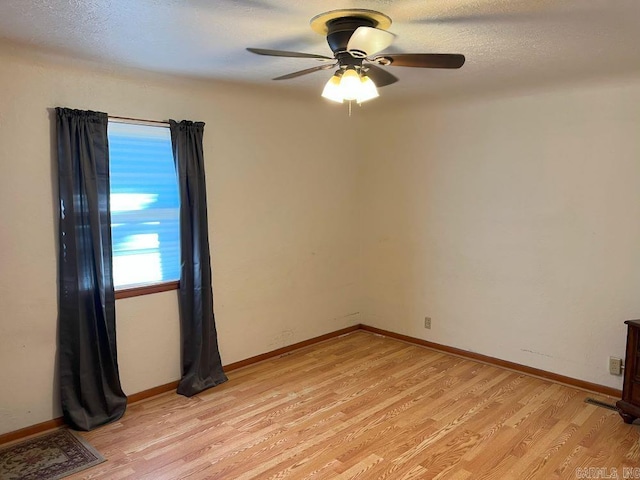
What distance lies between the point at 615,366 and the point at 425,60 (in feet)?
8.94

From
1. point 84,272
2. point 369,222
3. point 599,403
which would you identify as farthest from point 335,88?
point 599,403

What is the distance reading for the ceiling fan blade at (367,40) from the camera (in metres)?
1.94

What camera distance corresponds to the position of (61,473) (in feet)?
8.36

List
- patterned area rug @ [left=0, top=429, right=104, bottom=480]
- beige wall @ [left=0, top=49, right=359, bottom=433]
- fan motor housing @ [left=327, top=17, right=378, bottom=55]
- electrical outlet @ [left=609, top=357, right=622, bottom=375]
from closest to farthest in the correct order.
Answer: fan motor housing @ [left=327, top=17, right=378, bottom=55], patterned area rug @ [left=0, top=429, right=104, bottom=480], beige wall @ [left=0, top=49, right=359, bottom=433], electrical outlet @ [left=609, top=357, right=622, bottom=375]

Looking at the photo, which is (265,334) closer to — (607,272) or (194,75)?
(194,75)

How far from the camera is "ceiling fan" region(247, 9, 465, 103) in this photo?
2055 mm

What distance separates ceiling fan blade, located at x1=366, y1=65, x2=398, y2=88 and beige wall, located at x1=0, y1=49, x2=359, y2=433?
1.52m

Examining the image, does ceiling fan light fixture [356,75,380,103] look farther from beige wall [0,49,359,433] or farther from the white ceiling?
beige wall [0,49,359,433]

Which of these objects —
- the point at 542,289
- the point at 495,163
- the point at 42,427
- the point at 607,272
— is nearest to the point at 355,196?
the point at 495,163

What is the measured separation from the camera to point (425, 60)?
2.20 metres

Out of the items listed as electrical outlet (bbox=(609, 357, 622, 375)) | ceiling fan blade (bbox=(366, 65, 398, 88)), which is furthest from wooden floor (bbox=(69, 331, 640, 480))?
ceiling fan blade (bbox=(366, 65, 398, 88))

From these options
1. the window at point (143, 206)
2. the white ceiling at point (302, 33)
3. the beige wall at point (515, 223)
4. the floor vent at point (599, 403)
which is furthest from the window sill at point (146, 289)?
the floor vent at point (599, 403)

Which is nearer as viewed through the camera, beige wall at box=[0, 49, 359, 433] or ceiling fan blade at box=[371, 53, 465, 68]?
ceiling fan blade at box=[371, 53, 465, 68]

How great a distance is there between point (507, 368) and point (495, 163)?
5.71 ft
